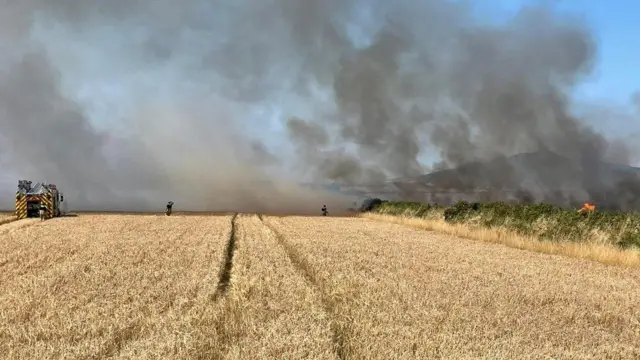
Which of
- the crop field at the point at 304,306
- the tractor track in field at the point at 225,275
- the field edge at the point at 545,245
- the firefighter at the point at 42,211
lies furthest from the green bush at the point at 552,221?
the firefighter at the point at 42,211

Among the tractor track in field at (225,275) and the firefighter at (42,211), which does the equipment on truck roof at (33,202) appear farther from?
the tractor track in field at (225,275)

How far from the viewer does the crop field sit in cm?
761

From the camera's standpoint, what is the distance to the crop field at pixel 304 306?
7.61 meters

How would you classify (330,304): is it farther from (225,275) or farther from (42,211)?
(42,211)

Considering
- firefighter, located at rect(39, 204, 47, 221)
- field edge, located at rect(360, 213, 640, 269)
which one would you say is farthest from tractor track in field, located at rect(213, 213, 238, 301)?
firefighter, located at rect(39, 204, 47, 221)

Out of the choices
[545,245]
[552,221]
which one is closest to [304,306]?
[545,245]

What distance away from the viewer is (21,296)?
1087cm

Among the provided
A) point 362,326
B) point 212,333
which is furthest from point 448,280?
point 212,333

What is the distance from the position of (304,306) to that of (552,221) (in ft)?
72.3

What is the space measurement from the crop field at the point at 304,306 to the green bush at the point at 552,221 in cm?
512

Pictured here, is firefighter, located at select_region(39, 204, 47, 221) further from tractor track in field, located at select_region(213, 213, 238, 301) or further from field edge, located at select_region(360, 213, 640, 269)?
field edge, located at select_region(360, 213, 640, 269)

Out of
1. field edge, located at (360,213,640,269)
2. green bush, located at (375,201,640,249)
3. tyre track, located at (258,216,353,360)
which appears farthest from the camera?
green bush, located at (375,201,640,249)

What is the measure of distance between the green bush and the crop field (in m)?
5.12

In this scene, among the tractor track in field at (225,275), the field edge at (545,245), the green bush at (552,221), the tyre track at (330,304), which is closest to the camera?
the tyre track at (330,304)
